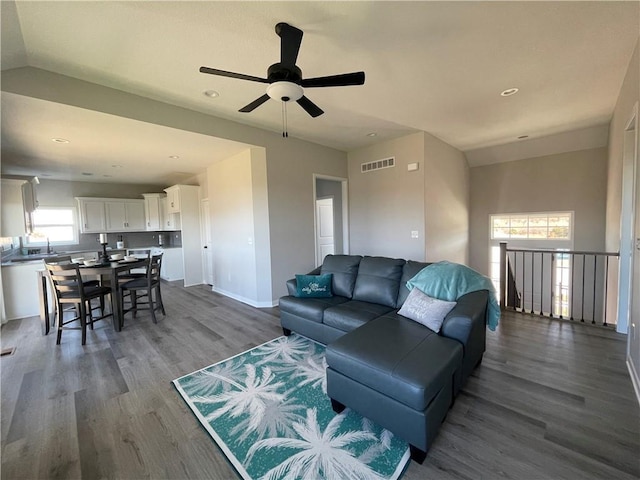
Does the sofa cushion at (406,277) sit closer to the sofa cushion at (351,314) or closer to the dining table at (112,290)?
the sofa cushion at (351,314)

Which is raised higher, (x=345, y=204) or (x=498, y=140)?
(x=498, y=140)

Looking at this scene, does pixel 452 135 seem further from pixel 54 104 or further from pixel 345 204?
pixel 54 104

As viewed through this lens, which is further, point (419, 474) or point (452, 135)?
point (452, 135)

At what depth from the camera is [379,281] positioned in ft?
10.0

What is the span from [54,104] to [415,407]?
164 inches

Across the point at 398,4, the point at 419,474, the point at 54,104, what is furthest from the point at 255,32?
the point at 419,474

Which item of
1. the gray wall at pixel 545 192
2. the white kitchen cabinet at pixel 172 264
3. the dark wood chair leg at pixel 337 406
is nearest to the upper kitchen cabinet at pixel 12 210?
the white kitchen cabinet at pixel 172 264

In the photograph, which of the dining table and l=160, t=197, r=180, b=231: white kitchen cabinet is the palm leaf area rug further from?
l=160, t=197, r=180, b=231: white kitchen cabinet

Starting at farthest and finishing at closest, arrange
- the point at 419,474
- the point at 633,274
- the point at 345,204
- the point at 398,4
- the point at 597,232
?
1. the point at 345,204
2. the point at 597,232
3. the point at 633,274
4. the point at 398,4
5. the point at 419,474

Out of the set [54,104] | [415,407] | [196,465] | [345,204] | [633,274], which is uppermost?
[54,104]

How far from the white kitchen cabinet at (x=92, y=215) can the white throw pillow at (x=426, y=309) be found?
8003 mm

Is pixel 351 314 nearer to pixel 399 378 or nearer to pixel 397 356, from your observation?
pixel 397 356

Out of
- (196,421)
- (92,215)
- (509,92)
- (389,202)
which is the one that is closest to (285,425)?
(196,421)

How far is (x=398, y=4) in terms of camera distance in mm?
1868
